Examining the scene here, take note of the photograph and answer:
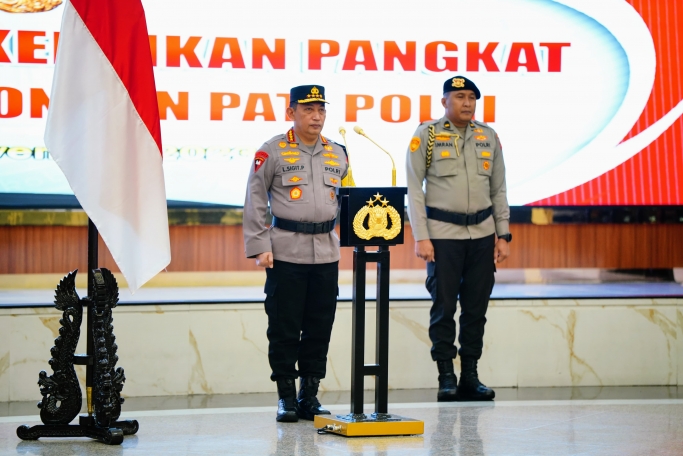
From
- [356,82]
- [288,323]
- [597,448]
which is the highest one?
[356,82]

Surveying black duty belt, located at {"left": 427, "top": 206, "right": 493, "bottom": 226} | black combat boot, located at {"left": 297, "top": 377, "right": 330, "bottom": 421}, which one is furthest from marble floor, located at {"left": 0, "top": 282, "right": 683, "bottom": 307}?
black combat boot, located at {"left": 297, "top": 377, "right": 330, "bottom": 421}

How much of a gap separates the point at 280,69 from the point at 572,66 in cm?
179

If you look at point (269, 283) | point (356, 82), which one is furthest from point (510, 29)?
point (269, 283)

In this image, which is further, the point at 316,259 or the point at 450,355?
the point at 450,355

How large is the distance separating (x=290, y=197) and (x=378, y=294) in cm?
65

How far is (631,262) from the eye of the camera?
6.62 meters

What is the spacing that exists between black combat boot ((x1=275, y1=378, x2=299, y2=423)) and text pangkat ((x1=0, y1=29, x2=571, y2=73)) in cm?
211

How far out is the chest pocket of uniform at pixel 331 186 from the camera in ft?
15.5

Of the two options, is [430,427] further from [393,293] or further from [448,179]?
[393,293]

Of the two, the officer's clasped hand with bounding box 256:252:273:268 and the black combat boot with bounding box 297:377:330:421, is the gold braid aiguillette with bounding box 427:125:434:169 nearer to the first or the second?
the officer's clasped hand with bounding box 256:252:273:268

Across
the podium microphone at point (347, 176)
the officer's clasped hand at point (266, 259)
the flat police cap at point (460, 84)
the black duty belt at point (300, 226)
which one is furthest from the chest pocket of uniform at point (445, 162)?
the officer's clasped hand at point (266, 259)

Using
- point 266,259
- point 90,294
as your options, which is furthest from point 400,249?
point 90,294

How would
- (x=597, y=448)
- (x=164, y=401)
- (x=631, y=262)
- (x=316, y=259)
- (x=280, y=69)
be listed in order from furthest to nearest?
(x=631, y=262) → (x=280, y=69) → (x=164, y=401) → (x=316, y=259) → (x=597, y=448)

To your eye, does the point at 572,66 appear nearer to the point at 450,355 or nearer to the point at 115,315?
the point at 450,355
